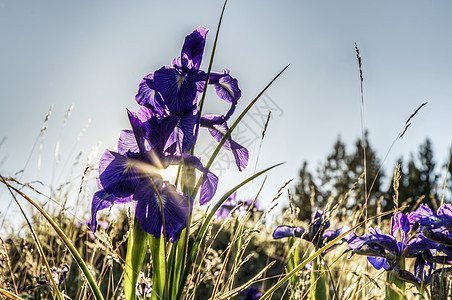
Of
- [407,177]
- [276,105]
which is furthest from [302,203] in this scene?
[276,105]

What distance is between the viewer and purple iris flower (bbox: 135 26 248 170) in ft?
2.86

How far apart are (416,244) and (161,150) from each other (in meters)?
0.78

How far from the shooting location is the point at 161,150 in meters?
0.84

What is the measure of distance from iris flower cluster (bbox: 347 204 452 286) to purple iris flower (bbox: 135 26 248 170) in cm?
46

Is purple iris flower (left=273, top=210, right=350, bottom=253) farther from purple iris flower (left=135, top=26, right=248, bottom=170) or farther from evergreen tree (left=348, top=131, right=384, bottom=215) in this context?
evergreen tree (left=348, top=131, right=384, bottom=215)

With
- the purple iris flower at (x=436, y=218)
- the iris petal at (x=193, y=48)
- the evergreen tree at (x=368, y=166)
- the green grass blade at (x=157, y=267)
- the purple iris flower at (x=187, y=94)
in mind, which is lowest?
the green grass blade at (x=157, y=267)

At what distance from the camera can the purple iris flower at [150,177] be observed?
2.62 ft

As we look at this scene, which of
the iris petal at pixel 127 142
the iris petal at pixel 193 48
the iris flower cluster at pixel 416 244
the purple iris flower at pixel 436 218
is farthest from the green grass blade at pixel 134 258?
the purple iris flower at pixel 436 218

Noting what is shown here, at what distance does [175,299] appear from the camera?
87cm

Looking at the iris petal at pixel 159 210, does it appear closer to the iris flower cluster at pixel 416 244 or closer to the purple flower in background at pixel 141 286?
the purple flower in background at pixel 141 286

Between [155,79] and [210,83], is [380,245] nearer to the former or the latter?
[210,83]

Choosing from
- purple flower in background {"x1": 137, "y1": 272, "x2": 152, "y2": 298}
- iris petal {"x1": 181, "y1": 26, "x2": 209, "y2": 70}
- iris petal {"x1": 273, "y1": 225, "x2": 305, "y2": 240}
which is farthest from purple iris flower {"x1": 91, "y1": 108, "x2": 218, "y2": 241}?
iris petal {"x1": 273, "y1": 225, "x2": 305, "y2": 240}

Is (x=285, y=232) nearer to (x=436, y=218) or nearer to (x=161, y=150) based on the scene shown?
(x=436, y=218)

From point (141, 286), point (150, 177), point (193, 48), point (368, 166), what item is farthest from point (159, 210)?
point (368, 166)
